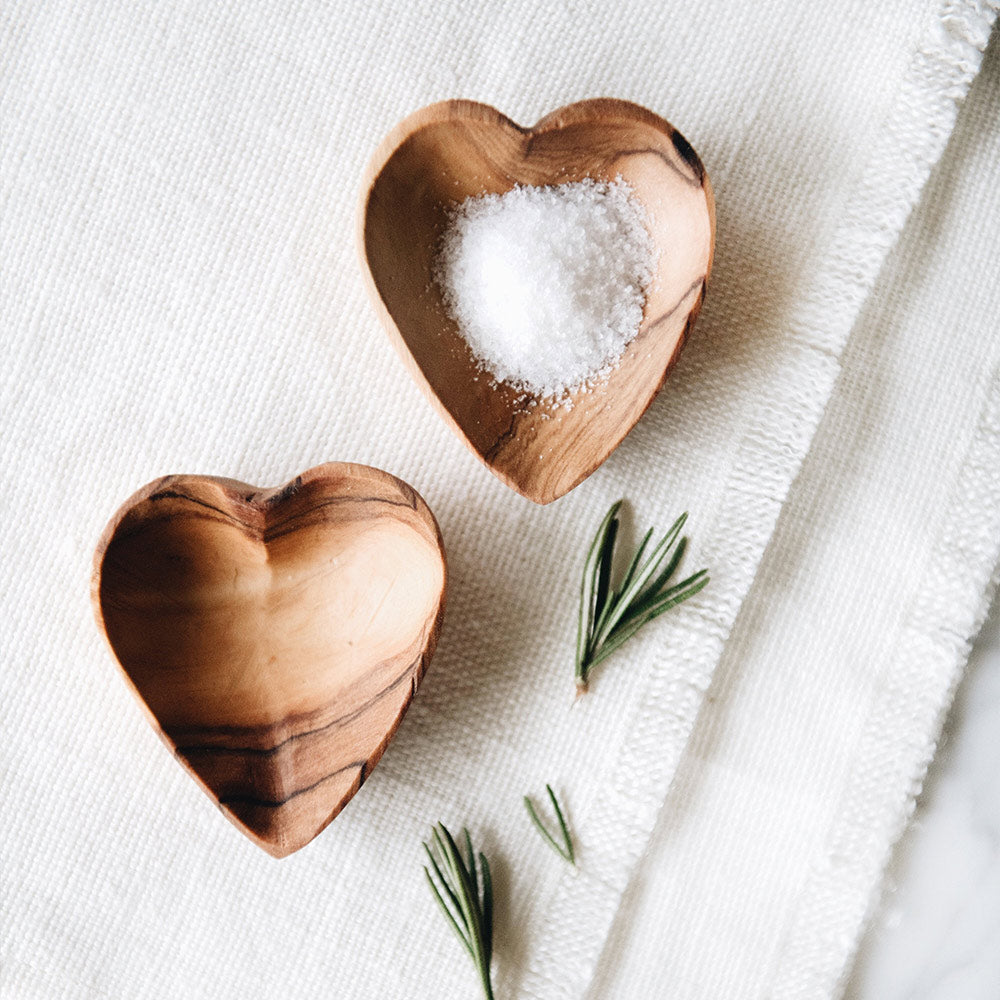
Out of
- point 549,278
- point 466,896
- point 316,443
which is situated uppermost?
point 549,278

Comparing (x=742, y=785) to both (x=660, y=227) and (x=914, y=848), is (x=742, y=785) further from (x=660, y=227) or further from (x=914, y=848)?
(x=660, y=227)

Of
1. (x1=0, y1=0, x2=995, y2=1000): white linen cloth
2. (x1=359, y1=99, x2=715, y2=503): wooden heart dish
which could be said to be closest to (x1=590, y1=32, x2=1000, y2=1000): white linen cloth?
(x1=0, y1=0, x2=995, y2=1000): white linen cloth

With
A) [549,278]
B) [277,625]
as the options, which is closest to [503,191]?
[549,278]

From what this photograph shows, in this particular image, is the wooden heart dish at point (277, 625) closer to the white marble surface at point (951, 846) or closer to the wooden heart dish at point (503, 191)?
the wooden heart dish at point (503, 191)

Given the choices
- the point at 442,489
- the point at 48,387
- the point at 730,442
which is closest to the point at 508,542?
the point at 442,489

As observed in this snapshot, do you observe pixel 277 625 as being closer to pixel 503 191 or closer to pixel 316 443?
pixel 316 443
